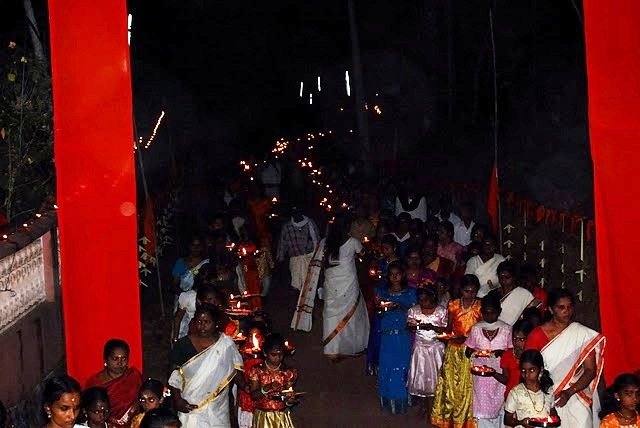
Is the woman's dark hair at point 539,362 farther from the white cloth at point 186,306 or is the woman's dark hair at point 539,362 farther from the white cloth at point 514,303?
the white cloth at point 186,306

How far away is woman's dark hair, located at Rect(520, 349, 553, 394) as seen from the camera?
732cm

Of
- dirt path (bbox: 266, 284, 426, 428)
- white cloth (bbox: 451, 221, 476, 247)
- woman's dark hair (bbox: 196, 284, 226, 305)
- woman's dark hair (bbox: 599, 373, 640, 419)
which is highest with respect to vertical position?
white cloth (bbox: 451, 221, 476, 247)

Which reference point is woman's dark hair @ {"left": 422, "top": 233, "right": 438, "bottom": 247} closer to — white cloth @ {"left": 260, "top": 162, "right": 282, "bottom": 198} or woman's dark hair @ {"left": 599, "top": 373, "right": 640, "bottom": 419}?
woman's dark hair @ {"left": 599, "top": 373, "right": 640, "bottom": 419}

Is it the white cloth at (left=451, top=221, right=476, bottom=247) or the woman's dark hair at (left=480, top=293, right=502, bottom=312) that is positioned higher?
the white cloth at (left=451, top=221, right=476, bottom=247)

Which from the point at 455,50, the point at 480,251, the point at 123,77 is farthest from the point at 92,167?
the point at 455,50

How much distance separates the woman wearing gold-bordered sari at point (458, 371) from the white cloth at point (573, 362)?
1435 mm

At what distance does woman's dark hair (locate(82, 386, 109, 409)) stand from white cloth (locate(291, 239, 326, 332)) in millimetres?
6804

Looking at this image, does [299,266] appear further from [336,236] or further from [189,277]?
[189,277]

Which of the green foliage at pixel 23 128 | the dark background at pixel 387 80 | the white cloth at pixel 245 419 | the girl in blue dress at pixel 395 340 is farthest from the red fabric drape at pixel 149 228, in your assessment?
the white cloth at pixel 245 419

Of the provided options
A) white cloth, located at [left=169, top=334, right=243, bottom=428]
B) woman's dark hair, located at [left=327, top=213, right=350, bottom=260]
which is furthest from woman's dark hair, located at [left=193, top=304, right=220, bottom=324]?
woman's dark hair, located at [left=327, top=213, right=350, bottom=260]

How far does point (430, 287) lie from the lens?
10.1 m

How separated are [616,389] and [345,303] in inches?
232

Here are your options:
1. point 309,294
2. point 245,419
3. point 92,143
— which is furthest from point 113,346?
point 309,294

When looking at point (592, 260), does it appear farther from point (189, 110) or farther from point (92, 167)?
point (189, 110)
